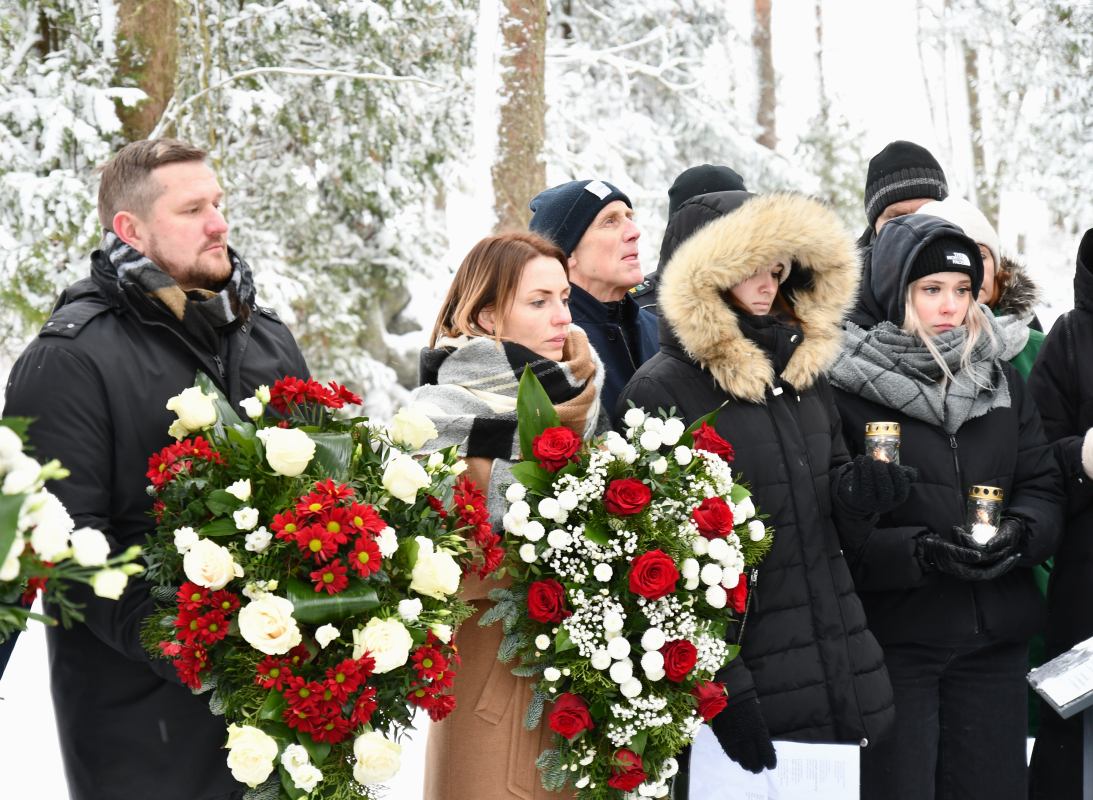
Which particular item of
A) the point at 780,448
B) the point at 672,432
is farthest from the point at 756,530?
the point at 780,448

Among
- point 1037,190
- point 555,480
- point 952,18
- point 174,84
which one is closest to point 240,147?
point 174,84

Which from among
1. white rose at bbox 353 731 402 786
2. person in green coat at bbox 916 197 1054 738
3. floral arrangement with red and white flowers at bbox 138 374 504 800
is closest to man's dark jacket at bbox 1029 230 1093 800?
person in green coat at bbox 916 197 1054 738

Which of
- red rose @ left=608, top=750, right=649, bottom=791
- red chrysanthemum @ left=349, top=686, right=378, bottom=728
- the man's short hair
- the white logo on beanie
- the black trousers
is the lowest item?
the black trousers

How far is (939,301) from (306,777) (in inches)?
94.1

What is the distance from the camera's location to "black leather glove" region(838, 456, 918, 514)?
262 centimetres

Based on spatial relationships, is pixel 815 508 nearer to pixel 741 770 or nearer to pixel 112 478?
pixel 741 770

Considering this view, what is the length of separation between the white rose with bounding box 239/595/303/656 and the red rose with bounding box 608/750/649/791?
828 mm

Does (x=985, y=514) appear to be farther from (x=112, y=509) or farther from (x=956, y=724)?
(x=112, y=509)

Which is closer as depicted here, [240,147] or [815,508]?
[815,508]

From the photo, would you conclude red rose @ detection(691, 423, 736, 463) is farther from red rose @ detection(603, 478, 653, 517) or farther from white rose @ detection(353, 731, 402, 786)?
white rose @ detection(353, 731, 402, 786)

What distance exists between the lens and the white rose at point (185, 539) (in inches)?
75.3

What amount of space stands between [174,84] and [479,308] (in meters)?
4.97

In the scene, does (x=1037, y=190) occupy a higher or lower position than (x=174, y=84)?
lower

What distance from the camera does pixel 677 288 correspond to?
109 inches
